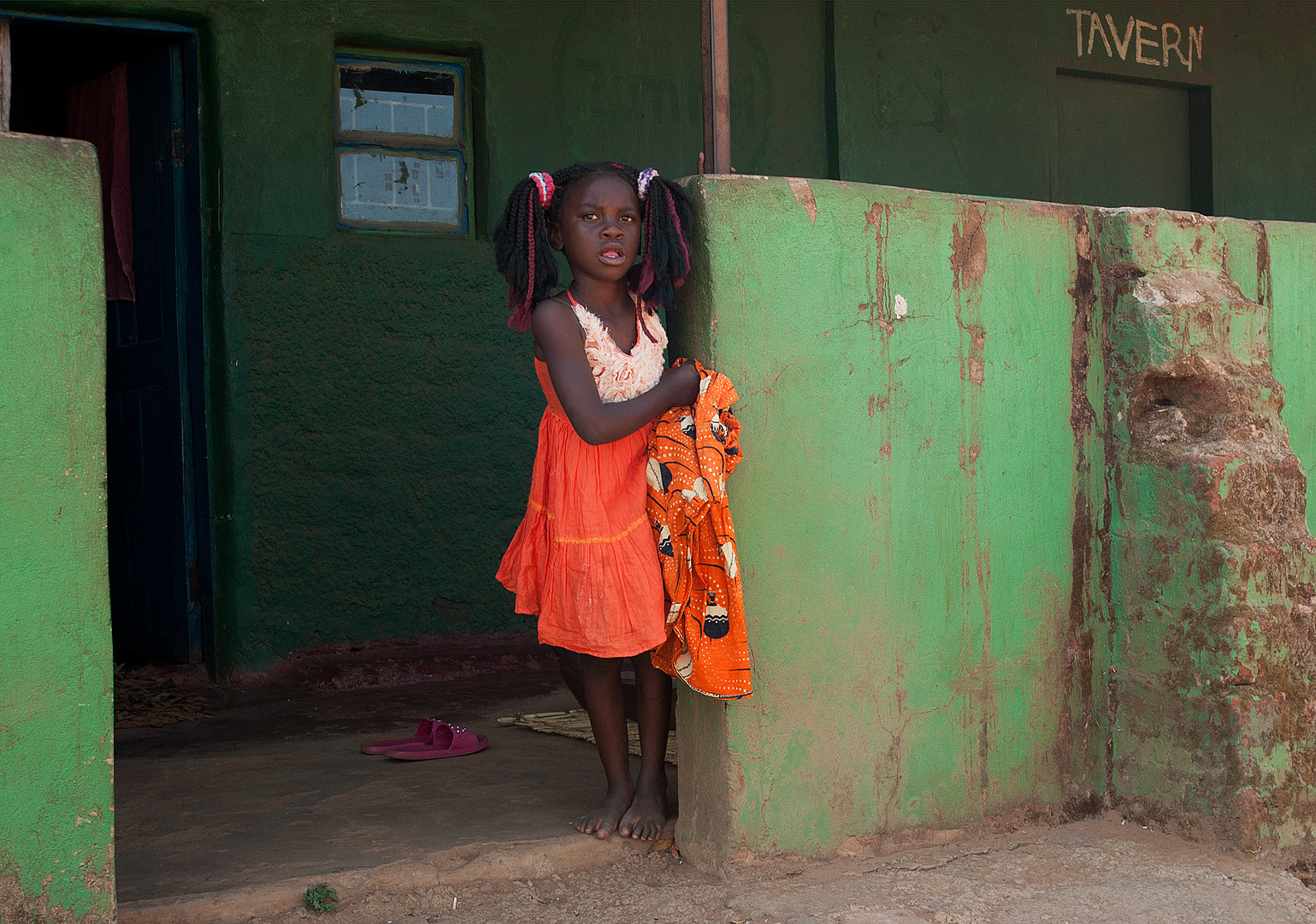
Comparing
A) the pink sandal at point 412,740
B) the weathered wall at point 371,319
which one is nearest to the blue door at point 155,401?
the weathered wall at point 371,319

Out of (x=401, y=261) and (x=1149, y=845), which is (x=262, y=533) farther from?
(x=1149, y=845)

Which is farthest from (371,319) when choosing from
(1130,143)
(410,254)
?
(1130,143)

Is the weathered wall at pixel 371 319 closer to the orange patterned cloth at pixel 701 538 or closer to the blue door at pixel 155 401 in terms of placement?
the blue door at pixel 155 401

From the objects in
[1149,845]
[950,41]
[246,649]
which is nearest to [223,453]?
[246,649]

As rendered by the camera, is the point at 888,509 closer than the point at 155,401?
Yes

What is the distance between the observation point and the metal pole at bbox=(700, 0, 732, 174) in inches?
113

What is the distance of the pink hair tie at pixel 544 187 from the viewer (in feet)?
8.93

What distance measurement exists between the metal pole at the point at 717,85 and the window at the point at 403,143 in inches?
103

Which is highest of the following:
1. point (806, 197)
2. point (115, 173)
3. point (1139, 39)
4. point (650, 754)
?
point (1139, 39)

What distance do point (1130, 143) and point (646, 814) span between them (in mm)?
5420

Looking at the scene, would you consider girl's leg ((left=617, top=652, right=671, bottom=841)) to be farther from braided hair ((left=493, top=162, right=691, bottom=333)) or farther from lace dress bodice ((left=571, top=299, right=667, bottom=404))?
braided hair ((left=493, top=162, right=691, bottom=333))

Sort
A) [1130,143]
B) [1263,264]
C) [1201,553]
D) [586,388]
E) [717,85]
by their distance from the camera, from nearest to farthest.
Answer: [586,388], [717,85], [1201,553], [1263,264], [1130,143]

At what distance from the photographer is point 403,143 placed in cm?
524

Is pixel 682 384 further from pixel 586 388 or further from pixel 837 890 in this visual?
pixel 837 890
